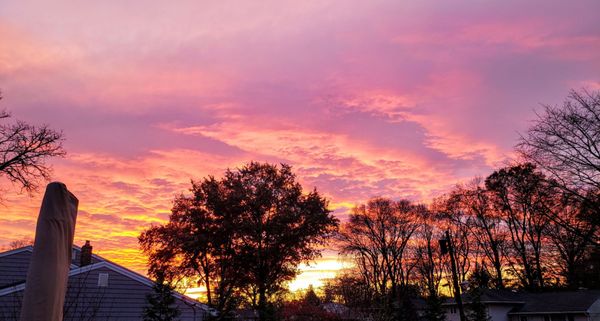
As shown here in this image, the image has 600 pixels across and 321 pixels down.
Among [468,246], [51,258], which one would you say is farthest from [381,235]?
[51,258]

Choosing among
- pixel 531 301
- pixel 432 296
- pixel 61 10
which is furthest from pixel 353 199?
pixel 61 10

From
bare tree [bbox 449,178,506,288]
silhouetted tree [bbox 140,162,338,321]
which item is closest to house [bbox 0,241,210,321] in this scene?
silhouetted tree [bbox 140,162,338,321]

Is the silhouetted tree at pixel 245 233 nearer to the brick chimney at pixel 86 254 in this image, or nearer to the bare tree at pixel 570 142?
the brick chimney at pixel 86 254

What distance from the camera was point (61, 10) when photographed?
14211 mm

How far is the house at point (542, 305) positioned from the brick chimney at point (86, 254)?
28.7 meters

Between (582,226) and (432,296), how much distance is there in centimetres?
1591

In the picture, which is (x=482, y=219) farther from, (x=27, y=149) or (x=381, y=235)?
(x=27, y=149)

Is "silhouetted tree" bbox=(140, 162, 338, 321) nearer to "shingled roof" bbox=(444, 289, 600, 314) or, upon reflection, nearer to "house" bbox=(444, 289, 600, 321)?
"shingled roof" bbox=(444, 289, 600, 314)

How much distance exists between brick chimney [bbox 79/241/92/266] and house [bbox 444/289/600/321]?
94.1 feet

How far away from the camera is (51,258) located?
2.99m

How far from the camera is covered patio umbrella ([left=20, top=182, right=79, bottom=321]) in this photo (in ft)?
9.30

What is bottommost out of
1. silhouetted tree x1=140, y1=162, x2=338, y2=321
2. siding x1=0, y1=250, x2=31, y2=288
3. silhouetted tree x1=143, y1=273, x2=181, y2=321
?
silhouetted tree x1=143, y1=273, x2=181, y2=321

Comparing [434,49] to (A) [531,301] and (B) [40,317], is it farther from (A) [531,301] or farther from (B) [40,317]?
(A) [531,301]

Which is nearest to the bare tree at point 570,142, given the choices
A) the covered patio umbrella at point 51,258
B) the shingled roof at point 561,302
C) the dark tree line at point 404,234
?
the dark tree line at point 404,234
